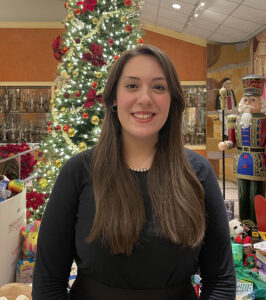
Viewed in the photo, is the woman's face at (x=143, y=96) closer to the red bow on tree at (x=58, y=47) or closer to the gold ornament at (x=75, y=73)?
the gold ornament at (x=75, y=73)

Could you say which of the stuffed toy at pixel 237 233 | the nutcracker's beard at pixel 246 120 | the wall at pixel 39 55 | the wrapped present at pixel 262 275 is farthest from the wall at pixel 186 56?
the wrapped present at pixel 262 275

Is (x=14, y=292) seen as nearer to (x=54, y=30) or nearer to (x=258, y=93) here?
(x=258, y=93)

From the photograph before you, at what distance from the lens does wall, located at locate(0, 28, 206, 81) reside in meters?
8.16

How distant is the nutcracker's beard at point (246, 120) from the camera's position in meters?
3.70

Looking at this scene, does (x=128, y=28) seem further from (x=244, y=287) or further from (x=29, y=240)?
(x=244, y=287)

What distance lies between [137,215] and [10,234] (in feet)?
5.26

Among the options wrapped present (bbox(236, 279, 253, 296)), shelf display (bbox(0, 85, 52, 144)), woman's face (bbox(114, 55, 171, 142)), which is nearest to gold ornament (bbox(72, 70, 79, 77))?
wrapped present (bbox(236, 279, 253, 296))

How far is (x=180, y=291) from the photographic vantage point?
3.72 ft

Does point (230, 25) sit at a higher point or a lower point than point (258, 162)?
higher

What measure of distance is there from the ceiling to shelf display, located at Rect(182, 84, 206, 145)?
3.96ft

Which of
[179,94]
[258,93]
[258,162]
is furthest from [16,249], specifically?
[258,93]

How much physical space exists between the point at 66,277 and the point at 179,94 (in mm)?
728

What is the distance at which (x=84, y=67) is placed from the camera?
362 cm

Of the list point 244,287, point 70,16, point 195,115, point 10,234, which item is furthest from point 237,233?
point 195,115
